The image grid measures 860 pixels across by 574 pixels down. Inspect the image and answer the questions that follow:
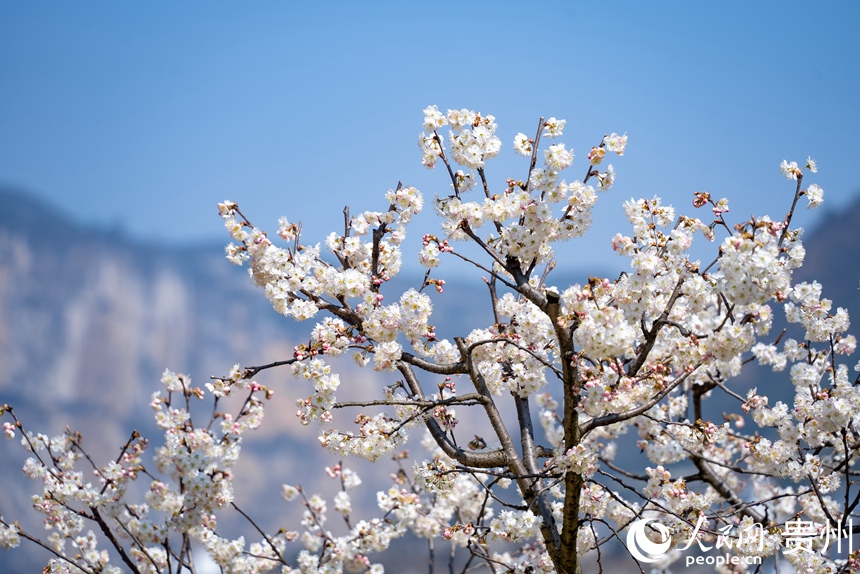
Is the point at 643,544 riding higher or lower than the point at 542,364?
lower

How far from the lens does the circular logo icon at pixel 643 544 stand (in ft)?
11.3

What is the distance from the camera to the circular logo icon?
3.44 meters

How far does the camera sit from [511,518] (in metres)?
3.23

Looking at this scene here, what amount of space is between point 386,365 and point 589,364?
108cm

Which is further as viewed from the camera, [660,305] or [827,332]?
[827,332]

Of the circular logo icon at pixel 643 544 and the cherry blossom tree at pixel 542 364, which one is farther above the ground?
the cherry blossom tree at pixel 542 364

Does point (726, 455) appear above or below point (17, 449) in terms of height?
below

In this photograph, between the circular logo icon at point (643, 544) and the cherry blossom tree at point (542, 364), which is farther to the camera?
the circular logo icon at point (643, 544)

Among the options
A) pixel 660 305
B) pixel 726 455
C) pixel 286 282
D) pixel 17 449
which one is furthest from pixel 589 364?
pixel 17 449

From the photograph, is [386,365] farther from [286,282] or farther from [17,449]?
[17,449]

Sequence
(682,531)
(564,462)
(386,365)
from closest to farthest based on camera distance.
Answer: (564,462), (386,365), (682,531)

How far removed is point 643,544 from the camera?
3516mm

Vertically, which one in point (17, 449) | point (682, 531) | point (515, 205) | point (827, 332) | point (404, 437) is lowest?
point (682, 531)

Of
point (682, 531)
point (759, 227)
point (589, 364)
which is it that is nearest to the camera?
point (759, 227)
